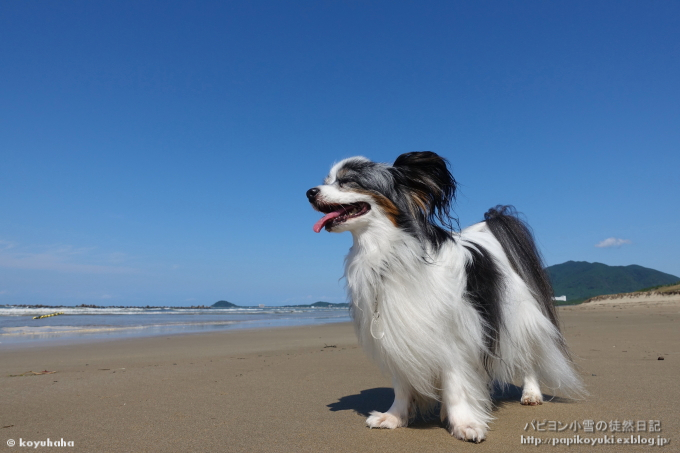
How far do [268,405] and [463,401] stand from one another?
1500 millimetres

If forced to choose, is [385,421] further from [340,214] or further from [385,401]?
[340,214]

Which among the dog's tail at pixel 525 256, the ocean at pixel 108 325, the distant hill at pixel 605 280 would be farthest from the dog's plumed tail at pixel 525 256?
the distant hill at pixel 605 280

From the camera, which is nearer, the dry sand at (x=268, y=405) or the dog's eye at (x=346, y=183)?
the dry sand at (x=268, y=405)

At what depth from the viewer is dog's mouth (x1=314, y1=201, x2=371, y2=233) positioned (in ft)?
9.27

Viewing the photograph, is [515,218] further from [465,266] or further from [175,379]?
[175,379]

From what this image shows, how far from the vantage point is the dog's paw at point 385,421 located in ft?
8.98

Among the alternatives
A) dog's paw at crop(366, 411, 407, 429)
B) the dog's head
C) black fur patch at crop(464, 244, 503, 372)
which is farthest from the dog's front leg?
the dog's head

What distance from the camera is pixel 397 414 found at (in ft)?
9.21

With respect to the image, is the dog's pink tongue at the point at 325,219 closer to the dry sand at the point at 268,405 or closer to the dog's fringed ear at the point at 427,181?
the dog's fringed ear at the point at 427,181

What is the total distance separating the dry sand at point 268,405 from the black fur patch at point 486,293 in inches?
20.4

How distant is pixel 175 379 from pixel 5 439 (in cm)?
201

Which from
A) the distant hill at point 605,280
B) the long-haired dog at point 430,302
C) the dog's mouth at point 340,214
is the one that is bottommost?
the distant hill at point 605,280

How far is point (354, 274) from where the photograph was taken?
2768 mm

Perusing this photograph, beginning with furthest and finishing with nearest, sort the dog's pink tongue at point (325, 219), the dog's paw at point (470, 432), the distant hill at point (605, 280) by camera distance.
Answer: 1. the distant hill at point (605, 280)
2. the dog's pink tongue at point (325, 219)
3. the dog's paw at point (470, 432)
